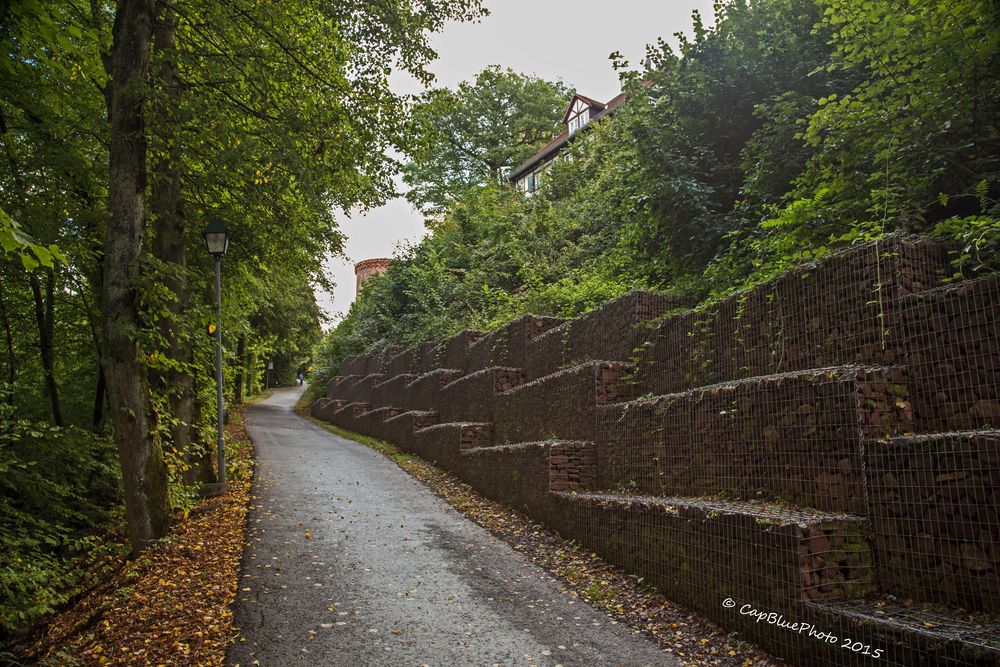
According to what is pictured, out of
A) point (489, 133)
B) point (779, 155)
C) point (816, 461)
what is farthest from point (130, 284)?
point (489, 133)

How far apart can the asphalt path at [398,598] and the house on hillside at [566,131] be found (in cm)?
2582

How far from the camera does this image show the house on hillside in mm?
32491

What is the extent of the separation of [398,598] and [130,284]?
4.04 meters

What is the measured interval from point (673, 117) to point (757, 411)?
533cm

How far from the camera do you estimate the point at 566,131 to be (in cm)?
3550

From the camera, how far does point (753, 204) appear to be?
8.25 m

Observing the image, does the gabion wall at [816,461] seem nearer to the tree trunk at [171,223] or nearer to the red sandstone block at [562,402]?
the red sandstone block at [562,402]

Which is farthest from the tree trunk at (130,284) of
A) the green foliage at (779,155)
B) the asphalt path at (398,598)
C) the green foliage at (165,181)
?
the green foliage at (779,155)

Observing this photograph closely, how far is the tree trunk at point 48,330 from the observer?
379 inches

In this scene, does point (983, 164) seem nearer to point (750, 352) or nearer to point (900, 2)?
point (900, 2)

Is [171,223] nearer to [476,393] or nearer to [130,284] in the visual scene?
[130,284]

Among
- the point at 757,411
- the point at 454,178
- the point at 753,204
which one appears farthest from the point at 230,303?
the point at 454,178

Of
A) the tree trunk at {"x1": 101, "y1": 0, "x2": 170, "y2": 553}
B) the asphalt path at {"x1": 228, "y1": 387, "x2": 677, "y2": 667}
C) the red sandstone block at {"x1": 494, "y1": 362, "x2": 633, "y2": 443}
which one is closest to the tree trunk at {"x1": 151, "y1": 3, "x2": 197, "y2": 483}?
the tree trunk at {"x1": 101, "y1": 0, "x2": 170, "y2": 553}

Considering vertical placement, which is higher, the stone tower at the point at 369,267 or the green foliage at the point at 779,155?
the stone tower at the point at 369,267
